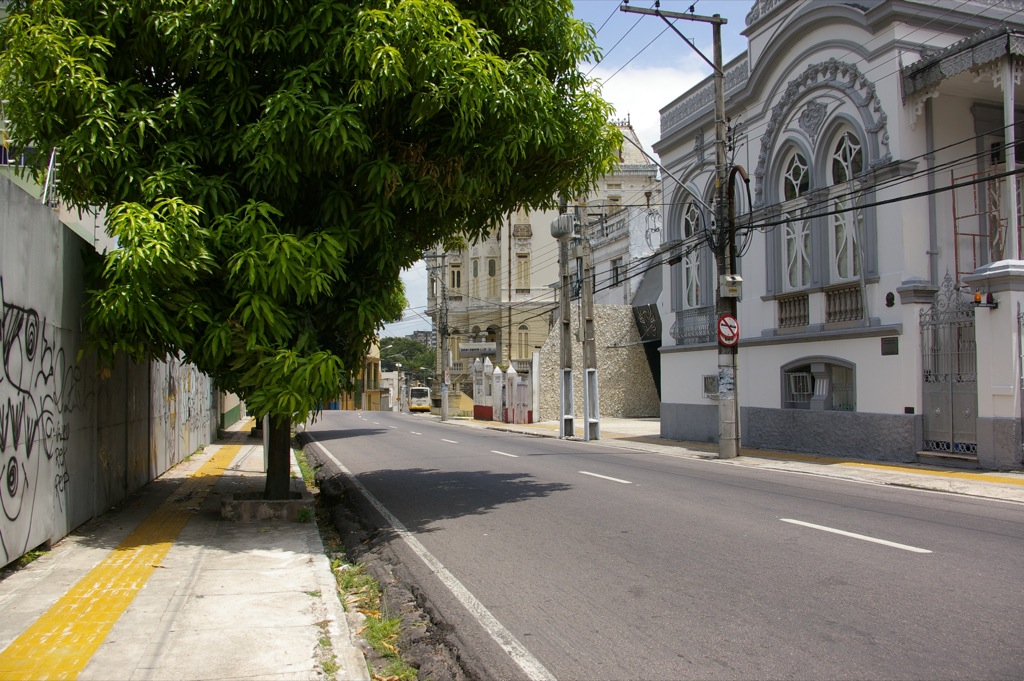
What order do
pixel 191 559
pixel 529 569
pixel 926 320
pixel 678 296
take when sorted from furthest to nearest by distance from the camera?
pixel 678 296
pixel 926 320
pixel 191 559
pixel 529 569

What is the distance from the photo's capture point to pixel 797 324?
19.4m

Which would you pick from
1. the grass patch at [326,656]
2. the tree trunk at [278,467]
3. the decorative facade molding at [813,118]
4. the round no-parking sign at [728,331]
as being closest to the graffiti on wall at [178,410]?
the tree trunk at [278,467]

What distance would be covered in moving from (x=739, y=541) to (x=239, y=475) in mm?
10899

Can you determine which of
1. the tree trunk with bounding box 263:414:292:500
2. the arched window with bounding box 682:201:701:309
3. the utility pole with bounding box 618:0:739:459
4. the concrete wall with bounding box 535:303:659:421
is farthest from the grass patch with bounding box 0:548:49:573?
the concrete wall with bounding box 535:303:659:421

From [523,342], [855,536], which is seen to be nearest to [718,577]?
[855,536]

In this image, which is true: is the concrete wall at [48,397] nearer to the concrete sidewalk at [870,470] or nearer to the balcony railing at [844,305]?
the concrete sidewalk at [870,470]

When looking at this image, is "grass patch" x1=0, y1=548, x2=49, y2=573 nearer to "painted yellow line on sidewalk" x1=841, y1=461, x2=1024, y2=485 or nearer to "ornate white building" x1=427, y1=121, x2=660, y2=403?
"painted yellow line on sidewalk" x1=841, y1=461, x2=1024, y2=485

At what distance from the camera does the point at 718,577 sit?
21.8ft

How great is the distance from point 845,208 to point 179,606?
15.7 meters

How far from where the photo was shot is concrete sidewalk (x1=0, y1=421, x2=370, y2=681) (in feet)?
16.2

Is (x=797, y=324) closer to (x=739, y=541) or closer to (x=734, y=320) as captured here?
(x=734, y=320)

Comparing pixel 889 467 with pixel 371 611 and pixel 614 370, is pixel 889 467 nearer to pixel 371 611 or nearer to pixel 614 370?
pixel 371 611

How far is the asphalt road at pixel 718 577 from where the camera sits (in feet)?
16.0

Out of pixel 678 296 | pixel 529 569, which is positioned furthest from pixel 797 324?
pixel 529 569
